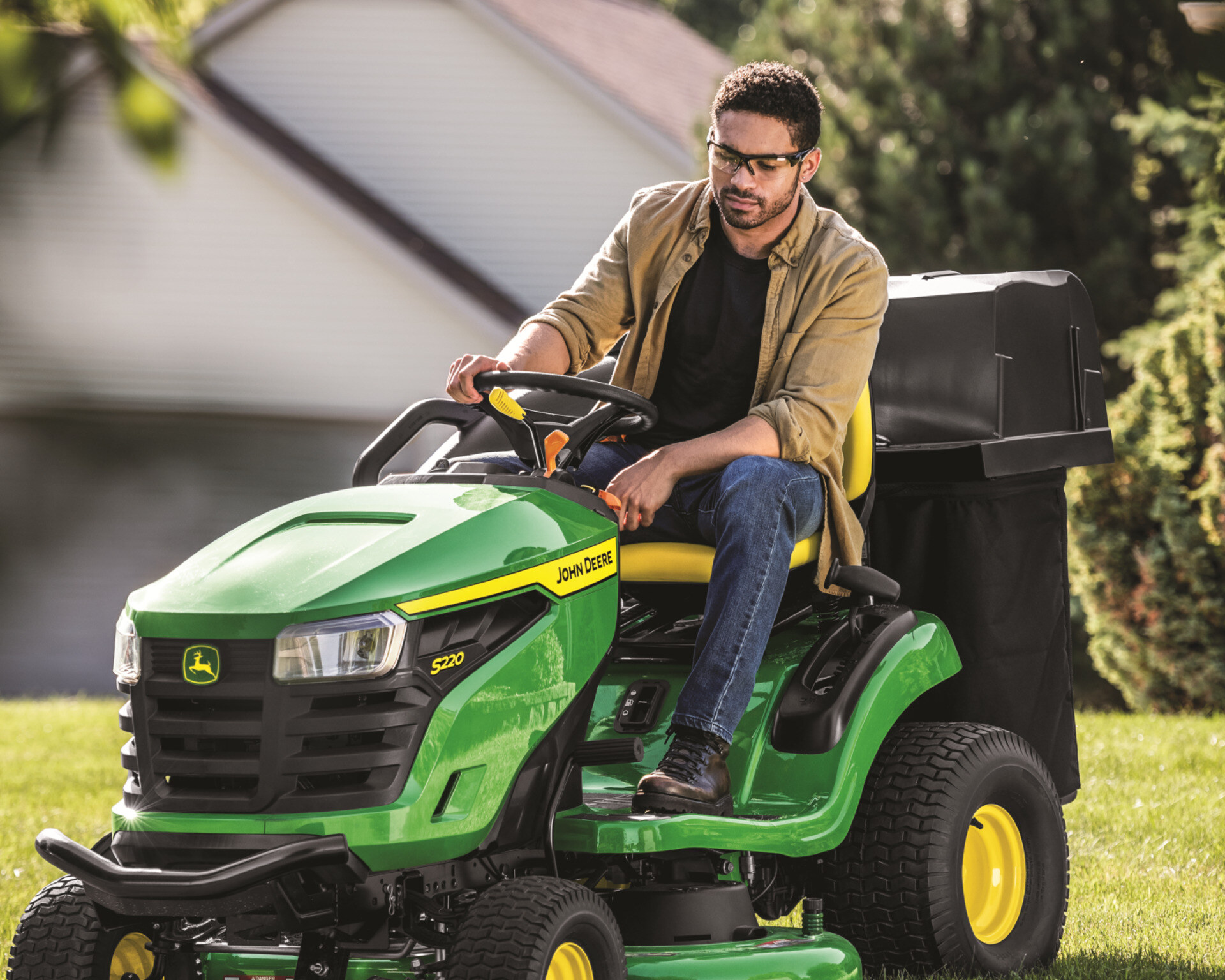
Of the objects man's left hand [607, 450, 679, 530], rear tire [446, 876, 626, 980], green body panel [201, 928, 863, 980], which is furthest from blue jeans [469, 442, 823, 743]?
rear tire [446, 876, 626, 980]

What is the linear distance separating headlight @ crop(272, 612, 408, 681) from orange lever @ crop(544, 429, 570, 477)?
0.62m

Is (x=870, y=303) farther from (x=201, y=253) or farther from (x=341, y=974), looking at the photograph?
(x=201, y=253)

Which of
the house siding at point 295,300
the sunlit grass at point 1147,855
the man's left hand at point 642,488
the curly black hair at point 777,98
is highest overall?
the house siding at point 295,300

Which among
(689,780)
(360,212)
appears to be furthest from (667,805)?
(360,212)

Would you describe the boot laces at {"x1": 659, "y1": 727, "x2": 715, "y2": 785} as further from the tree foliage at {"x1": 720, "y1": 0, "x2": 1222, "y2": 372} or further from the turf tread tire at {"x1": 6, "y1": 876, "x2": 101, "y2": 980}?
the tree foliage at {"x1": 720, "y1": 0, "x2": 1222, "y2": 372}

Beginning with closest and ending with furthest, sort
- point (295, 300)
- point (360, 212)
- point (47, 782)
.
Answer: point (47, 782)
point (295, 300)
point (360, 212)

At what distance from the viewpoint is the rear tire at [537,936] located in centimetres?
262

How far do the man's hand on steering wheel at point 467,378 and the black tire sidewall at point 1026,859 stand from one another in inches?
51.0

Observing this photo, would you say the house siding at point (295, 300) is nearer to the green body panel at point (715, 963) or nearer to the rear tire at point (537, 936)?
the green body panel at point (715, 963)

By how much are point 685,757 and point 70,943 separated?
1.11m

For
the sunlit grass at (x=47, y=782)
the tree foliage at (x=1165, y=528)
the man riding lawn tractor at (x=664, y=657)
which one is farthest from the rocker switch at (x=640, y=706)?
the tree foliage at (x=1165, y=528)

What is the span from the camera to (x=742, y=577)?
322 cm

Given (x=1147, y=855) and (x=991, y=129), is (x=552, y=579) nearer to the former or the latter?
(x=1147, y=855)

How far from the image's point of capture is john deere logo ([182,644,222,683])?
2.70 m
